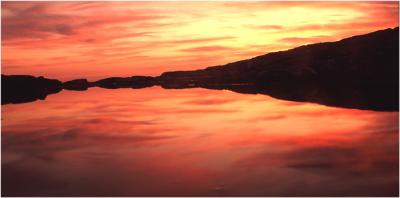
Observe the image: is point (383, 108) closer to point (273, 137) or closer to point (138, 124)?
point (273, 137)

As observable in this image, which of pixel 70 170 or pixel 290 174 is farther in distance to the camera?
pixel 70 170

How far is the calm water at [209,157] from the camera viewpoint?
9695 mm

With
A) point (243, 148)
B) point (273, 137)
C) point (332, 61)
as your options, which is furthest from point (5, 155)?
point (332, 61)

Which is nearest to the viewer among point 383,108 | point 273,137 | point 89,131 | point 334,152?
point 334,152

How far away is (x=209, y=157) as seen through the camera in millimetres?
12852

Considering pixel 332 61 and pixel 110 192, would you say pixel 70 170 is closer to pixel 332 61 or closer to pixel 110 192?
pixel 110 192

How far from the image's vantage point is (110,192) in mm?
9609

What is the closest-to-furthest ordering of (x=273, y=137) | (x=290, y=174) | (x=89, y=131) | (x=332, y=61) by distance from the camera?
(x=290, y=174), (x=273, y=137), (x=89, y=131), (x=332, y=61)

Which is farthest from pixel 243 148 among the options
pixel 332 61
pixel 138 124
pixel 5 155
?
pixel 332 61

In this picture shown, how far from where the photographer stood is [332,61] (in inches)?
4564

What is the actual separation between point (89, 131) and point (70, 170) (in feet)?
25.9

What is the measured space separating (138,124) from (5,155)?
303 inches

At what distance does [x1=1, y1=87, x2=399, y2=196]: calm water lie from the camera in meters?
9.70

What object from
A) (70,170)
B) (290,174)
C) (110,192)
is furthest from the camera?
(70,170)
